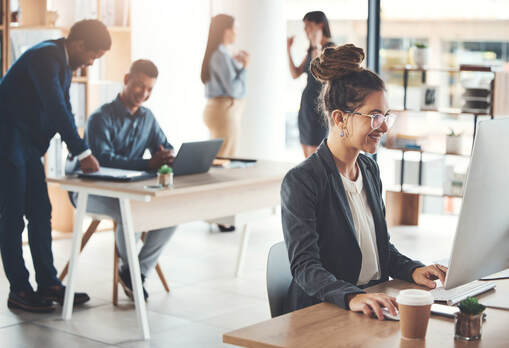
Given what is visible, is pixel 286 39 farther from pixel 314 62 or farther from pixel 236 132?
pixel 314 62

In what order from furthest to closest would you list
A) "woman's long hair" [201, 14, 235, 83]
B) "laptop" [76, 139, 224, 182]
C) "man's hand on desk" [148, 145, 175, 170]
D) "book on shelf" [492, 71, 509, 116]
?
1. "woman's long hair" [201, 14, 235, 83]
2. "book on shelf" [492, 71, 509, 116]
3. "man's hand on desk" [148, 145, 175, 170]
4. "laptop" [76, 139, 224, 182]

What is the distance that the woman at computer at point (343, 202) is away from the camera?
2137 mm

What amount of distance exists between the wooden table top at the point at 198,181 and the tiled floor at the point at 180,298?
691 millimetres

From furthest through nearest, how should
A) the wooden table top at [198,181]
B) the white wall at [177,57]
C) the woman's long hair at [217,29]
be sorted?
the white wall at [177,57] < the woman's long hair at [217,29] < the wooden table top at [198,181]

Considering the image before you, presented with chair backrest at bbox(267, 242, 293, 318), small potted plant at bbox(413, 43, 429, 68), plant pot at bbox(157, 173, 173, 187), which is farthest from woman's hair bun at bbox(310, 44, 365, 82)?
small potted plant at bbox(413, 43, 429, 68)

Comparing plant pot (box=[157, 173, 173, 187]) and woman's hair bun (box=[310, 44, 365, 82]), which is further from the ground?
woman's hair bun (box=[310, 44, 365, 82])

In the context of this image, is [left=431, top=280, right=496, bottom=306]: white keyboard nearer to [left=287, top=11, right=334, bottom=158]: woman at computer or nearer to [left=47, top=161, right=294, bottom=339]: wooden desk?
[left=47, top=161, right=294, bottom=339]: wooden desk

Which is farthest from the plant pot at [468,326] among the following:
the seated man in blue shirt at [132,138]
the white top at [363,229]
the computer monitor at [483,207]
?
the seated man in blue shirt at [132,138]

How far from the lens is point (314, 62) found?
2.29 meters

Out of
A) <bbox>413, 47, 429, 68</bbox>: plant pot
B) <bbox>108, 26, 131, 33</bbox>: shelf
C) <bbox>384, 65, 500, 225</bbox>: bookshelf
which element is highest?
<bbox>108, 26, 131, 33</bbox>: shelf

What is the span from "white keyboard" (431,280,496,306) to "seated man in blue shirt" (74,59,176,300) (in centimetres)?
236

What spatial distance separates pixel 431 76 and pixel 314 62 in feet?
19.4

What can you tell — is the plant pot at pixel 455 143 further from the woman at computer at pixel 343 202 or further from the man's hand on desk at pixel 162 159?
the woman at computer at pixel 343 202

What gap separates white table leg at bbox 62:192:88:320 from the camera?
3.94 meters
